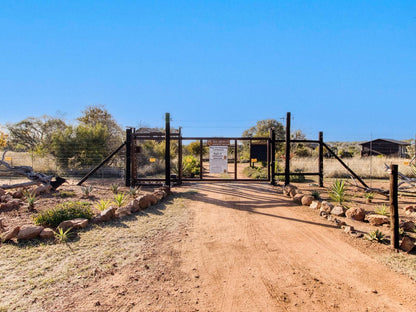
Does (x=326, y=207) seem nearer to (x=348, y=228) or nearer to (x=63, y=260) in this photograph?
(x=348, y=228)

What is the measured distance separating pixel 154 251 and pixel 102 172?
1071 centimetres

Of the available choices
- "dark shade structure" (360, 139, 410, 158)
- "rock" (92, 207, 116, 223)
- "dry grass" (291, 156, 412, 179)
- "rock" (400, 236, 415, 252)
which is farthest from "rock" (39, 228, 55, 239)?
"dark shade structure" (360, 139, 410, 158)

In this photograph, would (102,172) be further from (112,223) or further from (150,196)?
(112,223)

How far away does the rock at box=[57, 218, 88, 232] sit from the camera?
4852mm

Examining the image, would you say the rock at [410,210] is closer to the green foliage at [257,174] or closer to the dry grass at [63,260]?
the dry grass at [63,260]

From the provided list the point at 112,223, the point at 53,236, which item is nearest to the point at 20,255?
the point at 53,236

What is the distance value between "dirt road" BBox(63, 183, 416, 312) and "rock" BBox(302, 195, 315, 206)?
5.83 feet

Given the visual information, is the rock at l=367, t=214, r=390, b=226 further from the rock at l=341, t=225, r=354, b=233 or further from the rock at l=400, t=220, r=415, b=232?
the rock at l=341, t=225, r=354, b=233

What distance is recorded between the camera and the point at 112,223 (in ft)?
18.1

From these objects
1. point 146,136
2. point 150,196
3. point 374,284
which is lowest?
point 374,284

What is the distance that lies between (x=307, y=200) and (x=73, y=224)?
20.0ft

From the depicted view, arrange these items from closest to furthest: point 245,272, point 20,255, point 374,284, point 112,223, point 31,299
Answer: point 31,299 → point 374,284 → point 245,272 → point 20,255 → point 112,223

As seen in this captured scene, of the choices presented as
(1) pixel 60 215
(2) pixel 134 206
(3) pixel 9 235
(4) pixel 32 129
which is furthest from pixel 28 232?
(4) pixel 32 129

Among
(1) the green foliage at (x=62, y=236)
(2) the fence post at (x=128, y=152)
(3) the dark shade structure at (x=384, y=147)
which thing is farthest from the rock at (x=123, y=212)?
(3) the dark shade structure at (x=384, y=147)
